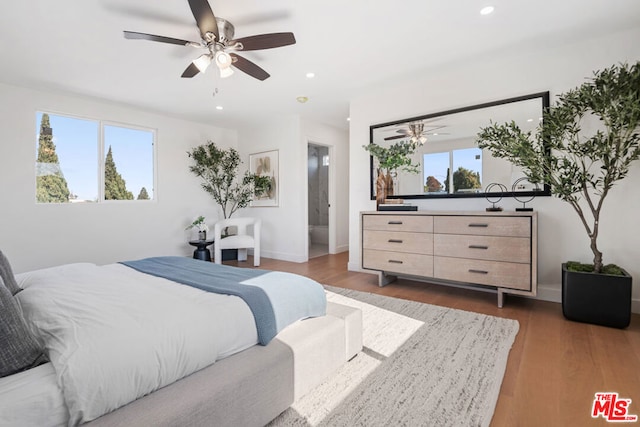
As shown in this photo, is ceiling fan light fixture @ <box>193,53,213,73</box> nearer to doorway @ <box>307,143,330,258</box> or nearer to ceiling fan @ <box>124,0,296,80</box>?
ceiling fan @ <box>124,0,296,80</box>

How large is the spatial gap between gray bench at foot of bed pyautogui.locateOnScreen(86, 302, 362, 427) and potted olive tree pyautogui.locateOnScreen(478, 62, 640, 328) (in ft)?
6.81

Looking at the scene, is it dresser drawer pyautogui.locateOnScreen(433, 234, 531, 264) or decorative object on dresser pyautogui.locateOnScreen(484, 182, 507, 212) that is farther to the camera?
decorative object on dresser pyautogui.locateOnScreen(484, 182, 507, 212)

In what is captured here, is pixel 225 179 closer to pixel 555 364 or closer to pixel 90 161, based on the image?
pixel 90 161

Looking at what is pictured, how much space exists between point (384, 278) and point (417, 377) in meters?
1.99

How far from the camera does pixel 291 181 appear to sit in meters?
5.35

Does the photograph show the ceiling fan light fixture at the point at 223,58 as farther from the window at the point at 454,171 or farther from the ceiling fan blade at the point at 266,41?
the window at the point at 454,171

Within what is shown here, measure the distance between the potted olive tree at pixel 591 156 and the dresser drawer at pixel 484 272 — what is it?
1.03ft

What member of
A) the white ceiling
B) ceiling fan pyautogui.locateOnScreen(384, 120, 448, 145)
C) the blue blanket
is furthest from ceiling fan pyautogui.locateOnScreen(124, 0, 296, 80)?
ceiling fan pyautogui.locateOnScreen(384, 120, 448, 145)

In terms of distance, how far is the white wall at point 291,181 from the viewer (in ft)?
17.3

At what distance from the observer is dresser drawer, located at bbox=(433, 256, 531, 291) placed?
271cm

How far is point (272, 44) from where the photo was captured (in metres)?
2.46

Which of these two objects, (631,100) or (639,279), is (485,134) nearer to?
(631,100)

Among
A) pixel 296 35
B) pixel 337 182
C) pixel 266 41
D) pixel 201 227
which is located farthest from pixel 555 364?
pixel 201 227

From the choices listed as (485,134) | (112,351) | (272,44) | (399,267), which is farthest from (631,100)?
(112,351)
